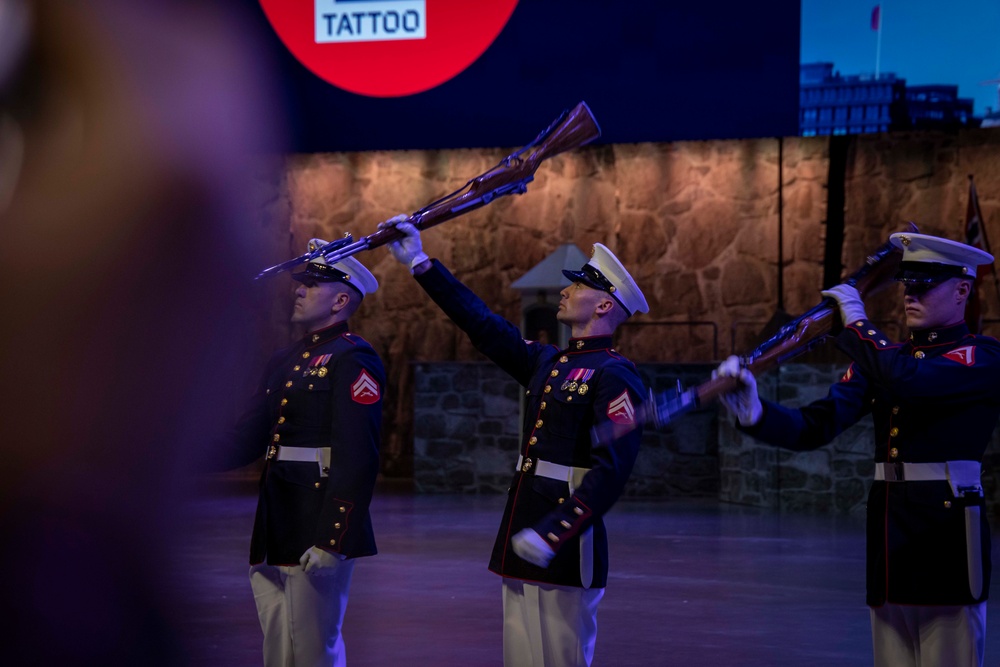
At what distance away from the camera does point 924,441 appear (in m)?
3.69

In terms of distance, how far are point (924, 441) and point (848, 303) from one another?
0.47 metres

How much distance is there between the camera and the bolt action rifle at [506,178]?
3.84 m

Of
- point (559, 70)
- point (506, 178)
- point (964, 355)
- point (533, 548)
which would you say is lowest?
point (533, 548)

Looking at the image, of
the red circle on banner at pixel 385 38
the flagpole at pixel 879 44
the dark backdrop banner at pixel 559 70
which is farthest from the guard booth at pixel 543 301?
the flagpole at pixel 879 44

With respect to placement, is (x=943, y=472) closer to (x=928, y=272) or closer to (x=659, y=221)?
(x=928, y=272)

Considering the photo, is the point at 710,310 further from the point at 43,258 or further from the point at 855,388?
the point at 43,258

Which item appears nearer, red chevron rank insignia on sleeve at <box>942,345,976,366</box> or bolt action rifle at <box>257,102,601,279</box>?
red chevron rank insignia on sleeve at <box>942,345,976,366</box>

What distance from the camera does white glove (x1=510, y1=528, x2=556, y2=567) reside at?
3502 millimetres

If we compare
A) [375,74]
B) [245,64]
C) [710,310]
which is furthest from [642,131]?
[245,64]

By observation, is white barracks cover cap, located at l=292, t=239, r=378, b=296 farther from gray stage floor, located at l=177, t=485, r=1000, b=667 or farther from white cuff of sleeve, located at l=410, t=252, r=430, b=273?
gray stage floor, located at l=177, t=485, r=1000, b=667

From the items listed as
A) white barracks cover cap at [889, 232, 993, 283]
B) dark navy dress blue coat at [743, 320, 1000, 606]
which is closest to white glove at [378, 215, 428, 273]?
dark navy dress blue coat at [743, 320, 1000, 606]

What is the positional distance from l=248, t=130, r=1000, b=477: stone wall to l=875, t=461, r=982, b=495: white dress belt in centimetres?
885

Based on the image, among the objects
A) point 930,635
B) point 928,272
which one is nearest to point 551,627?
point 930,635

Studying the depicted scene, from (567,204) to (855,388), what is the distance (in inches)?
390
